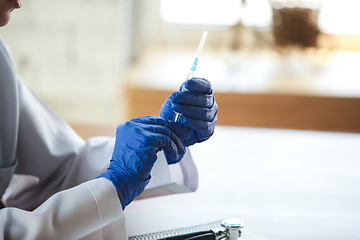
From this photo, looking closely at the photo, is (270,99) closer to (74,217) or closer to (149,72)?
(149,72)

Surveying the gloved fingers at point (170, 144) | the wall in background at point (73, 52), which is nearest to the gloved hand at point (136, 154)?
the gloved fingers at point (170, 144)

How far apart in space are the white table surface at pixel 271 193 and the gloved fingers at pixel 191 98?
0.19m

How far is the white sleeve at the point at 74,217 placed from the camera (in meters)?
0.43

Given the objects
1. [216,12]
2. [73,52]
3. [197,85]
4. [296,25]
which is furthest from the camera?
[216,12]

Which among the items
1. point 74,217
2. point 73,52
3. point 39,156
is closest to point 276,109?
point 73,52

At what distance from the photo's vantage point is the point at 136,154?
0.52m

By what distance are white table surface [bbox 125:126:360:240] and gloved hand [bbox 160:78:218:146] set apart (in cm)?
14

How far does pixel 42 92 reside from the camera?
2.77 metres

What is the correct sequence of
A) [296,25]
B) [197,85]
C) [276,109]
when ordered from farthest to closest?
[296,25] → [276,109] → [197,85]

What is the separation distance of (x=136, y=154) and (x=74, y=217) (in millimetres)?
123

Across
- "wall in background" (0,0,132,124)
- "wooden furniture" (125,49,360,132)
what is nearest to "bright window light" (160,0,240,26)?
"wooden furniture" (125,49,360,132)

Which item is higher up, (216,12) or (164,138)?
(216,12)

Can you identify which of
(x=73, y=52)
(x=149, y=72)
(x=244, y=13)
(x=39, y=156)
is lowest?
(x=39, y=156)

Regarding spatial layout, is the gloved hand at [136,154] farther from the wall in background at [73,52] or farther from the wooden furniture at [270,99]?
the wall in background at [73,52]
